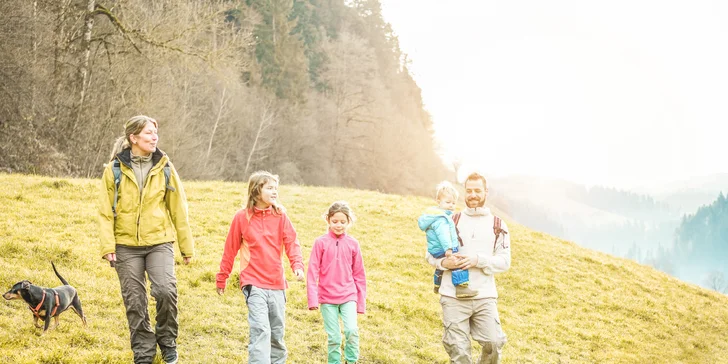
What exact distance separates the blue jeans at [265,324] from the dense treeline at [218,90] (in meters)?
17.7

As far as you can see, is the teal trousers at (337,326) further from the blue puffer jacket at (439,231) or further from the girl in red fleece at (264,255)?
the blue puffer jacket at (439,231)

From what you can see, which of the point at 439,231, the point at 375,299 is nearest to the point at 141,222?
the point at 439,231

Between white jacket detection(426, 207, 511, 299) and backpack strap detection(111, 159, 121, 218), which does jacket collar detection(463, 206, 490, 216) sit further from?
backpack strap detection(111, 159, 121, 218)

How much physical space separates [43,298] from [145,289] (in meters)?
1.63

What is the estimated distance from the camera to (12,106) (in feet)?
65.6

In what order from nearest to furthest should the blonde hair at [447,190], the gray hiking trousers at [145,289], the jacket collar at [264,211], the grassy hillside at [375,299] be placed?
the gray hiking trousers at [145,289] → the jacket collar at [264,211] → the blonde hair at [447,190] → the grassy hillside at [375,299]

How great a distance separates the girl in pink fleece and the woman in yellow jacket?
1464mm

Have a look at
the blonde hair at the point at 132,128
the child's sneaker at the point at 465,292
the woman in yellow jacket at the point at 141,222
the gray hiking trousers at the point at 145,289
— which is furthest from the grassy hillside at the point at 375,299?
the child's sneaker at the point at 465,292

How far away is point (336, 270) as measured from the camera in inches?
245

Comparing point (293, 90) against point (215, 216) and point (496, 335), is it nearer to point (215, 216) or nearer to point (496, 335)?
point (215, 216)

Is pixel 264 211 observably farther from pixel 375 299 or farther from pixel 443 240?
pixel 375 299

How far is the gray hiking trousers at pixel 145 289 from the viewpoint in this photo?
5488 millimetres

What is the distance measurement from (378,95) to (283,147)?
61.7 feet

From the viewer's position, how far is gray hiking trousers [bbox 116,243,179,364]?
5.49 metres
